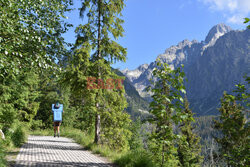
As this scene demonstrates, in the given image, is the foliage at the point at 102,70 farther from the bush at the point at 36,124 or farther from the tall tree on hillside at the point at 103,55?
the bush at the point at 36,124

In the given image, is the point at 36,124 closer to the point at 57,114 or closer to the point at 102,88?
the point at 57,114

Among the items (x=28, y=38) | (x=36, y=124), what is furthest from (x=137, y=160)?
(x=36, y=124)

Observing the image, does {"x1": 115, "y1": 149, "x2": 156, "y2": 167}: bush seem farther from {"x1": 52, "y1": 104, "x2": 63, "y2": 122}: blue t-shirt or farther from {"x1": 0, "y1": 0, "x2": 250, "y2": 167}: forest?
{"x1": 52, "y1": 104, "x2": 63, "y2": 122}: blue t-shirt

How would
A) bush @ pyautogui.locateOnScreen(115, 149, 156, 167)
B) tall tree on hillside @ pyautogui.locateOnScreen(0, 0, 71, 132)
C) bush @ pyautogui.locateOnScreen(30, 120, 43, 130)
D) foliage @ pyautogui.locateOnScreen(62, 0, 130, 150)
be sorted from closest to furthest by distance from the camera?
tall tree on hillside @ pyautogui.locateOnScreen(0, 0, 71, 132)
bush @ pyautogui.locateOnScreen(115, 149, 156, 167)
foliage @ pyautogui.locateOnScreen(62, 0, 130, 150)
bush @ pyautogui.locateOnScreen(30, 120, 43, 130)

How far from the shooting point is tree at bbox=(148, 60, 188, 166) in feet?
17.3

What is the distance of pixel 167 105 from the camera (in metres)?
5.66

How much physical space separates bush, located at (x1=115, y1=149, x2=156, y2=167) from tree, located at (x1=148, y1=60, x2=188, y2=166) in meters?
0.50

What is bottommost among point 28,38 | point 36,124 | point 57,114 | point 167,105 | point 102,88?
point 36,124

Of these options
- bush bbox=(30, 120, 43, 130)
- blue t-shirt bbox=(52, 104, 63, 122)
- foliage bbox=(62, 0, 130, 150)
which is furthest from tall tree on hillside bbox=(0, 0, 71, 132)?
bush bbox=(30, 120, 43, 130)

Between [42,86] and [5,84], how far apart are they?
1729cm

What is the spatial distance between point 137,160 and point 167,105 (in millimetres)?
2091

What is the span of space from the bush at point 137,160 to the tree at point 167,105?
50 centimetres

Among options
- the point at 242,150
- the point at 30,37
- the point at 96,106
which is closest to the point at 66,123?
the point at 96,106

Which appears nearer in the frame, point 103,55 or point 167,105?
point 167,105
